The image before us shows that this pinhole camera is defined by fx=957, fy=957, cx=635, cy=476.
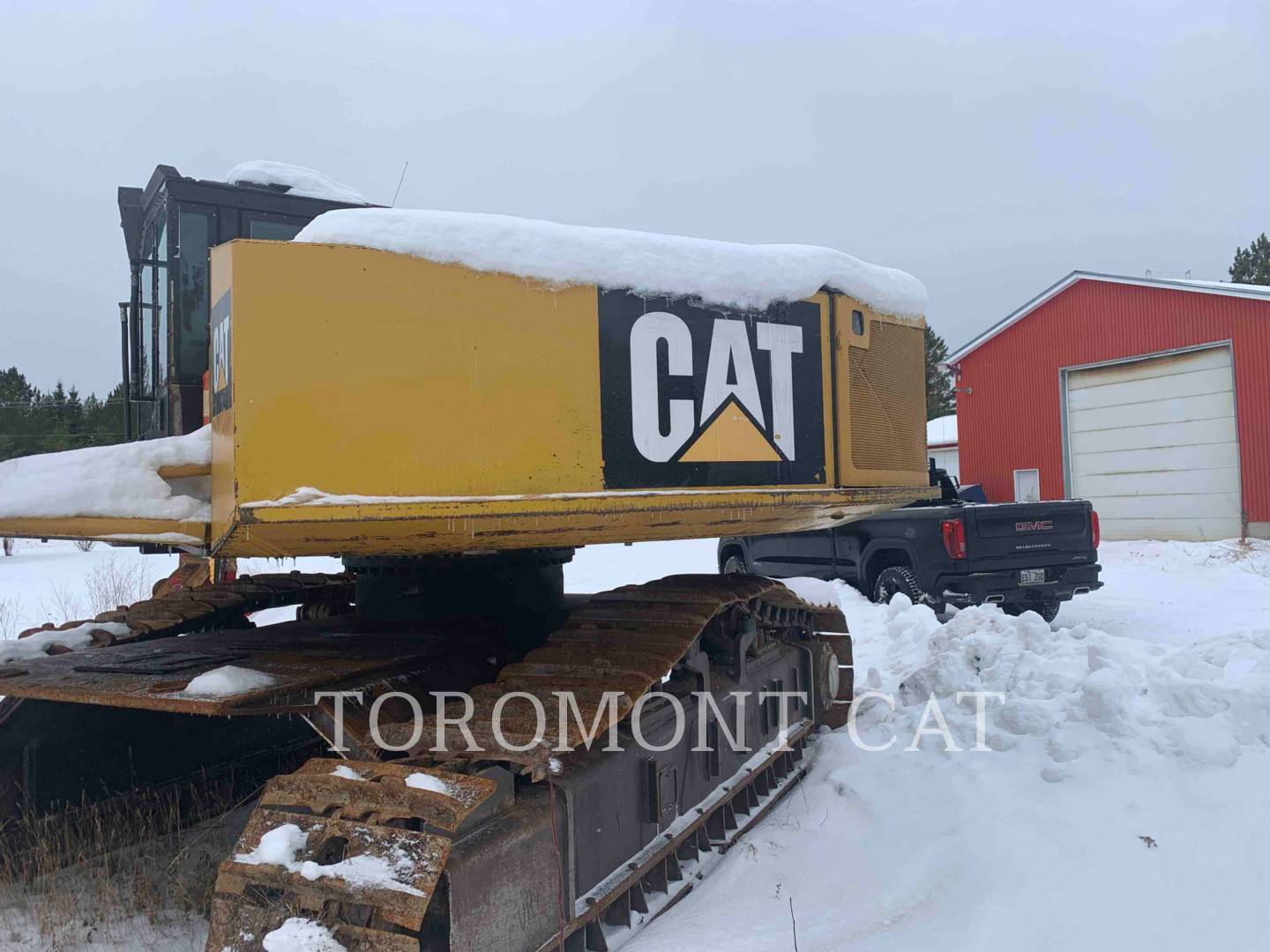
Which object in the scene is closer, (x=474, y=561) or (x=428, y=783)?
(x=428, y=783)

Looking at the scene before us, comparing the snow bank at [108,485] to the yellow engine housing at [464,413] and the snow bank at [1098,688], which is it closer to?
the yellow engine housing at [464,413]

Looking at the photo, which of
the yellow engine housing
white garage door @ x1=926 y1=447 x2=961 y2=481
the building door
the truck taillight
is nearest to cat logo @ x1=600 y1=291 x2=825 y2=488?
the yellow engine housing

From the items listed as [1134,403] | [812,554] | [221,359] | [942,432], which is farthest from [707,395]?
[942,432]

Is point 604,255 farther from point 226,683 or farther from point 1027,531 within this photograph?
point 1027,531

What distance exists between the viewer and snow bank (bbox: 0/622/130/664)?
4.12 m

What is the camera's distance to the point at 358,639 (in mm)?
3902

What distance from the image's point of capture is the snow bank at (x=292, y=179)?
448 cm

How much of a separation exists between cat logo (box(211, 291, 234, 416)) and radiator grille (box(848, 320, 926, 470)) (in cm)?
226

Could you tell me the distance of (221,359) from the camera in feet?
9.14

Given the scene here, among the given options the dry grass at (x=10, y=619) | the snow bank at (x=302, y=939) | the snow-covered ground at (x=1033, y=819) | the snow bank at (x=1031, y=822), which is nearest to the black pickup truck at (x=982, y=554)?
the snow-covered ground at (x=1033, y=819)

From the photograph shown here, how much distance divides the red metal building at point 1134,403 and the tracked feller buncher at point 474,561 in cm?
1799

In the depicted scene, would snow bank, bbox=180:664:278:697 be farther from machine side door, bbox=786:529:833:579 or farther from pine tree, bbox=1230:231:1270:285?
pine tree, bbox=1230:231:1270:285

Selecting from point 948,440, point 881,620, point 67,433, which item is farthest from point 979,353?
point 67,433

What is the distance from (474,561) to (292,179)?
6.66 ft
